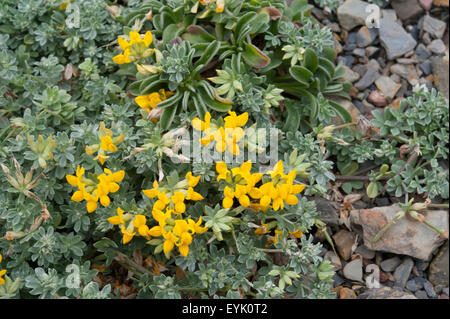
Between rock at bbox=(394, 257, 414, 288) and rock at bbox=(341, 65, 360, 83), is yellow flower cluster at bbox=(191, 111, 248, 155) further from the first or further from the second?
rock at bbox=(394, 257, 414, 288)

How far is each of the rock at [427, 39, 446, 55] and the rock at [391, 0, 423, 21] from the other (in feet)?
1.01

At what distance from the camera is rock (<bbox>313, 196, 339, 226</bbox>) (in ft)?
12.7

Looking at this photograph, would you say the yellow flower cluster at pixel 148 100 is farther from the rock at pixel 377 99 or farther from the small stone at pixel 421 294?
the small stone at pixel 421 294

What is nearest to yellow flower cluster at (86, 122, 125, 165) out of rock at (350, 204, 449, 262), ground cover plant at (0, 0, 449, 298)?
ground cover plant at (0, 0, 449, 298)

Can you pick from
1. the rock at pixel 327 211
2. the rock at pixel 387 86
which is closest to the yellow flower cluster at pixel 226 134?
the rock at pixel 327 211

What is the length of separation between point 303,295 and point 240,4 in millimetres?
2026

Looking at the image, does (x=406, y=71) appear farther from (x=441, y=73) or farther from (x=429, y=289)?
(x=429, y=289)

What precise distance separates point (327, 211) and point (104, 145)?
5.42 feet

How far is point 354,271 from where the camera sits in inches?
151

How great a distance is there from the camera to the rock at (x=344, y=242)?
153 inches

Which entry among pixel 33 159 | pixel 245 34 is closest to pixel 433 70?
pixel 245 34

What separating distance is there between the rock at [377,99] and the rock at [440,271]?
4.13 feet

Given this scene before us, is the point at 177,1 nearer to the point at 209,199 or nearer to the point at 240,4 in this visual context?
the point at 240,4

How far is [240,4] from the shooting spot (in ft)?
12.6
